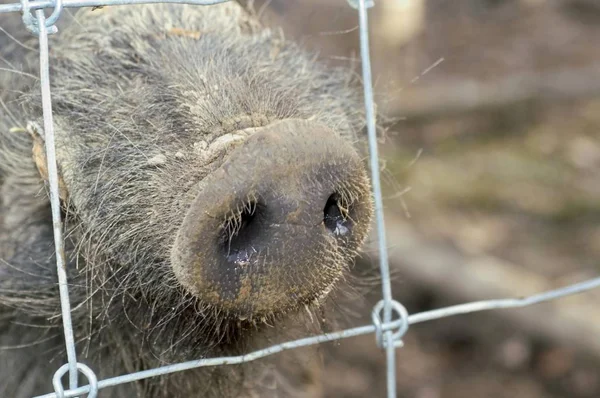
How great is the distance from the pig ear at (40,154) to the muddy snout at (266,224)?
42 centimetres

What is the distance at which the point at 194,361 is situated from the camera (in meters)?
1.34

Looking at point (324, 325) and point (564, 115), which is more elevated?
point (564, 115)

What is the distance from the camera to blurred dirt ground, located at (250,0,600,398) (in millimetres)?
3240

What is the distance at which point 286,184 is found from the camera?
1174 millimetres

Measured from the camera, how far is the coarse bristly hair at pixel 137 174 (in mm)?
1360

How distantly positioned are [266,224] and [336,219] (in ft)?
0.50

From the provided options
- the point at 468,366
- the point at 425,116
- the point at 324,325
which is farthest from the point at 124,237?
the point at 425,116

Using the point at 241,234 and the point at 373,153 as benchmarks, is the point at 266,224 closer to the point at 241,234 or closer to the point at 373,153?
the point at 241,234

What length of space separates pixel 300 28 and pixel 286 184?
4551mm

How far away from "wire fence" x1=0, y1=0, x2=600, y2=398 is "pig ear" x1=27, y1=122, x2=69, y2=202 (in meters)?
0.26

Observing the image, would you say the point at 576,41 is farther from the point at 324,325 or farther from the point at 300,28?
the point at 324,325

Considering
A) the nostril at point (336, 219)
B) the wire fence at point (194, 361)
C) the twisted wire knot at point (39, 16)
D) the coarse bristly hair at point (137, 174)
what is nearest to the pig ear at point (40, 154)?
the coarse bristly hair at point (137, 174)

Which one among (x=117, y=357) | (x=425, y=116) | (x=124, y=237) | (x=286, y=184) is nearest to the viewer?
(x=286, y=184)

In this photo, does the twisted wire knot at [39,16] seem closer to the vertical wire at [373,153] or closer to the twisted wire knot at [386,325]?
the vertical wire at [373,153]
